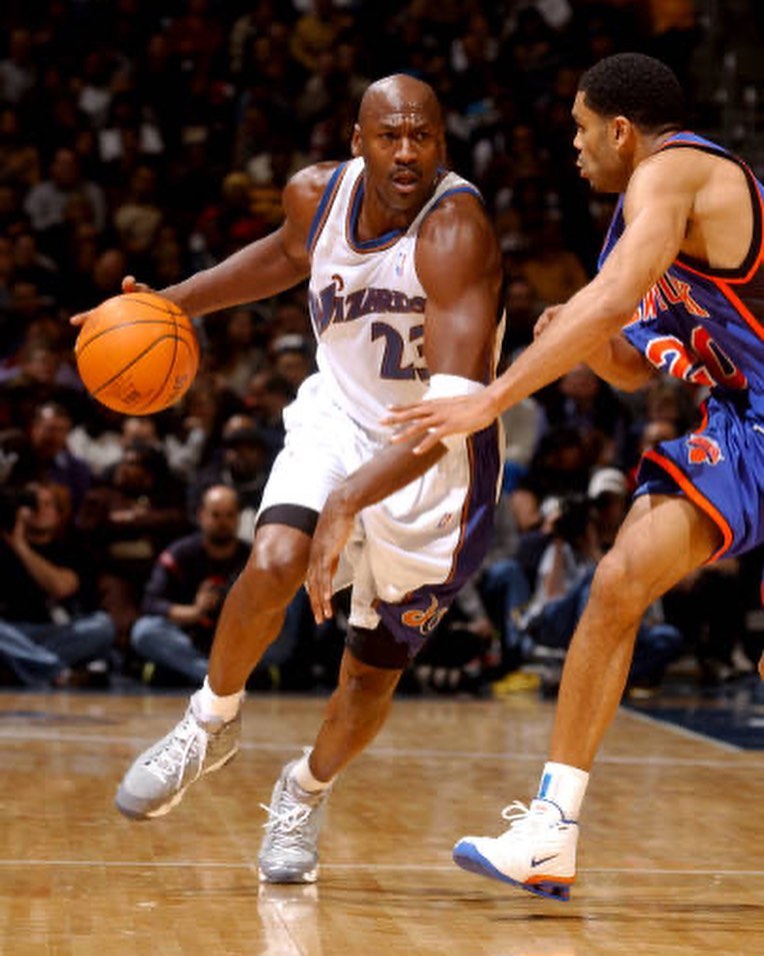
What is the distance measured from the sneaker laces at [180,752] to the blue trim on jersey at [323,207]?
1.24 meters

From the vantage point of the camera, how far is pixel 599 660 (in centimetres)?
396

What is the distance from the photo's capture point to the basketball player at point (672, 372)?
148 inches

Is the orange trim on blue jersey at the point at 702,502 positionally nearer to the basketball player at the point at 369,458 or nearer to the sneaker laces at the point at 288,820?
the basketball player at the point at 369,458

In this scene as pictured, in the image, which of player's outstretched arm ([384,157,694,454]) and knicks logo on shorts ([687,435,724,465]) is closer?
player's outstretched arm ([384,157,694,454])

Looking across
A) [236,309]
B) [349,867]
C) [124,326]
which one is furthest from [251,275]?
[236,309]

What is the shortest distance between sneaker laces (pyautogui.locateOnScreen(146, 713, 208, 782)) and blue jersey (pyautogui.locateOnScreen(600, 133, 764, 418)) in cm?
142

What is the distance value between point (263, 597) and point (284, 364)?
6.60 meters

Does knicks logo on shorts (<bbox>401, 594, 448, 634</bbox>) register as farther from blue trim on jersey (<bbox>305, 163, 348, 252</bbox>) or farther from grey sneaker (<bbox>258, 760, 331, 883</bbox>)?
blue trim on jersey (<bbox>305, 163, 348, 252</bbox>)

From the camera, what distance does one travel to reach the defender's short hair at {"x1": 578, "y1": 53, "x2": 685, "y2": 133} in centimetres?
403

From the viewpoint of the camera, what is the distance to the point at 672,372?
13.7ft

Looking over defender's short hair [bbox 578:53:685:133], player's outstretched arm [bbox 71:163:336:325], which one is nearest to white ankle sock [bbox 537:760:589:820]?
defender's short hair [bbox 578:53:685:133]

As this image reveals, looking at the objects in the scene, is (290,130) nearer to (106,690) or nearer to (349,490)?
(106,690)

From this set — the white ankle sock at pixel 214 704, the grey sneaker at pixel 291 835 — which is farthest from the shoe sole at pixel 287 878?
the white ankle sock at pixel 214 704

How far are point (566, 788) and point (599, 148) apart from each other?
4.73 feet
